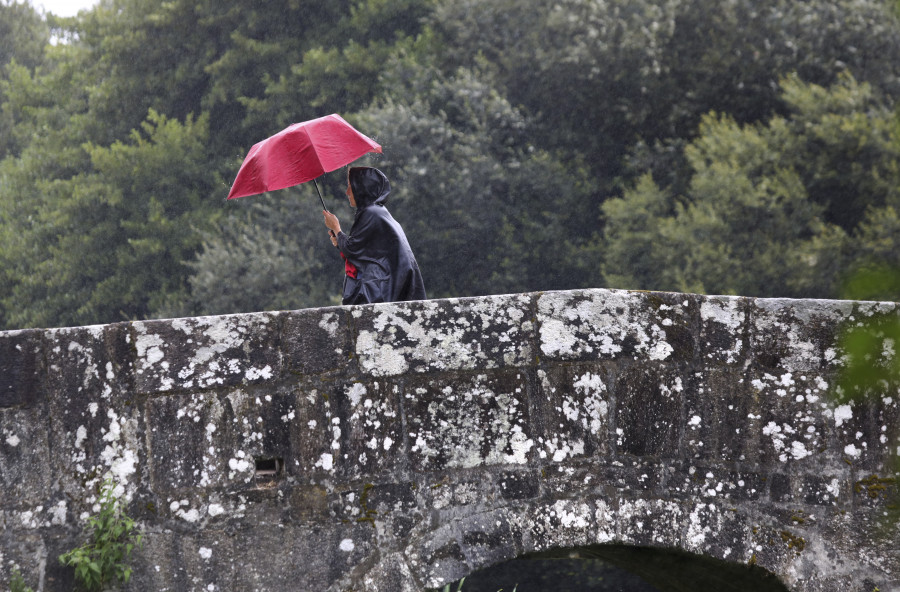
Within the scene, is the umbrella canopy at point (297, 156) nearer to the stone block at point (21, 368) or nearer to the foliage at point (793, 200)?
the stone block at point (21, 368)

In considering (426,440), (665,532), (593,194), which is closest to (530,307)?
(426,440)

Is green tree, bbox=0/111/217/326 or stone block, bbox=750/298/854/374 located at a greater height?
stone block, bbox=750/298/854/374

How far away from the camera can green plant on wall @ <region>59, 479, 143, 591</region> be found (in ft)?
9.29

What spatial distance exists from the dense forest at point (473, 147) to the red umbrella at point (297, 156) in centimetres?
1048

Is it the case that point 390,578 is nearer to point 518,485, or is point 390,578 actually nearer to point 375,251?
point 518,485

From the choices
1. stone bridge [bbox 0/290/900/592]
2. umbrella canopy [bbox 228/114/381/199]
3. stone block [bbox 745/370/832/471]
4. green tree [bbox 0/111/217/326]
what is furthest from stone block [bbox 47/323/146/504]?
green tree [bbox 0/111/217/326]

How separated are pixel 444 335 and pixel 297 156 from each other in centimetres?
135

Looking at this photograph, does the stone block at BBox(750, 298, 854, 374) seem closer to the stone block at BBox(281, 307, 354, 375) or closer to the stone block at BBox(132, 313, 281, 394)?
the stone block at BBox(281, 307, 354, 375)

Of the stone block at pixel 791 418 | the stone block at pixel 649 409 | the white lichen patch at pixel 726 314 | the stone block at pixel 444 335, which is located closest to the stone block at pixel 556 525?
the stone block at pixel 649 409

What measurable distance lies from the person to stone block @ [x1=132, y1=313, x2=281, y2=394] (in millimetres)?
1170

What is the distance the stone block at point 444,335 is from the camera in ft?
10.2

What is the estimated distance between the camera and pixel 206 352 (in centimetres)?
302

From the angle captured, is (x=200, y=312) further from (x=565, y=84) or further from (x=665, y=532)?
(x=665, y=532)

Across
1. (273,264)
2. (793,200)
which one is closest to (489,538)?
(793,200)
